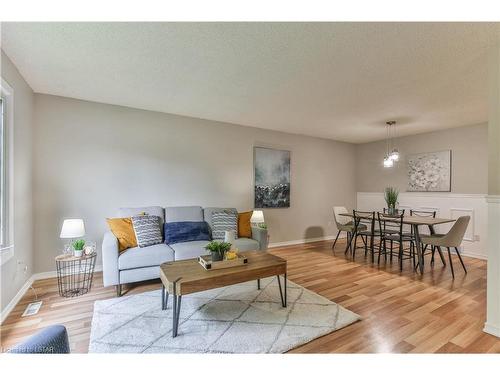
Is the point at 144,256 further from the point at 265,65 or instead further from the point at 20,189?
the point at 265,65

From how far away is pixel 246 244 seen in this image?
3471mm

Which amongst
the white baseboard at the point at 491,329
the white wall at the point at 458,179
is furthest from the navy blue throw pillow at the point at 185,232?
the white wall at the point at 458,179

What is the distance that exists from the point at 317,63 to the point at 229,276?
2.16 metres

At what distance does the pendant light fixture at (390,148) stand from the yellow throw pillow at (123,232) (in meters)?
4.22

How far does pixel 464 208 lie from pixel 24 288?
22.5ft

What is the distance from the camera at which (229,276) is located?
213 centimetres

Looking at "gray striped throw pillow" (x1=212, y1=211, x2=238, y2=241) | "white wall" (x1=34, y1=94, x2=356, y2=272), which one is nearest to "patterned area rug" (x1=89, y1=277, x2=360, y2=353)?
"gray striped throw pillow" (x1=212, y1=211, x2=238, y2=241)

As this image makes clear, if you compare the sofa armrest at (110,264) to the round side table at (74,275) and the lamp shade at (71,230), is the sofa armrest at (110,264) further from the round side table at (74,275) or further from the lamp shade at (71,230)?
the lamp shade at (71,230)

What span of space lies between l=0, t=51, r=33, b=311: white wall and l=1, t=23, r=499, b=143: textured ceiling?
0.57ft

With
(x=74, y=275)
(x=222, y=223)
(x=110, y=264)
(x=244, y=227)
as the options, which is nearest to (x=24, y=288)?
(x=74, y=275)

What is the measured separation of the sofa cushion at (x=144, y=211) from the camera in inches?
133

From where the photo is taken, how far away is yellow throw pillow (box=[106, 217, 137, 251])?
299cm

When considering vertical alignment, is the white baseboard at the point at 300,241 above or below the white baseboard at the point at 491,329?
below
